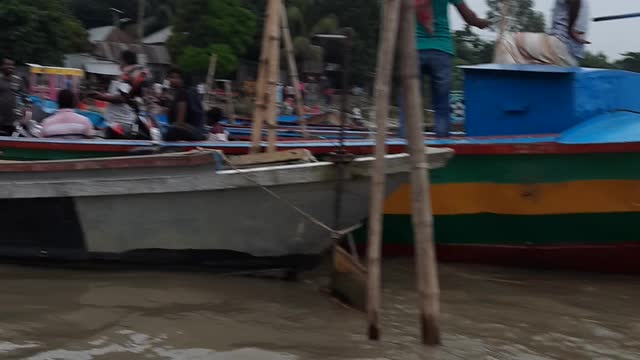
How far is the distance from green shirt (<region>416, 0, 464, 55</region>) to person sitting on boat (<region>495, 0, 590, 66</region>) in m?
0.68

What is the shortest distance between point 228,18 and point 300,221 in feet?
89.9

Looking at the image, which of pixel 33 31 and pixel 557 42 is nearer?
pixel 557 42

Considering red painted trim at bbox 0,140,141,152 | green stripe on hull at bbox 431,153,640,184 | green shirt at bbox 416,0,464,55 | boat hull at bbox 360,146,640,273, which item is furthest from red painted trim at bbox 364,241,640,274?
red painted trim at bbox 0,140,141,152

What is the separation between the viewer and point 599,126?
19.4ft

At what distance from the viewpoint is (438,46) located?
631cm

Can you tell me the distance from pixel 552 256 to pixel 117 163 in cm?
330

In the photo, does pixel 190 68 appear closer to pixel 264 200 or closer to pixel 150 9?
pixel 150 9

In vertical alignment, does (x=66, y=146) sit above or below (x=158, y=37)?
Result: below

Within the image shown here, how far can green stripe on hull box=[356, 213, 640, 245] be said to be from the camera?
572 cm

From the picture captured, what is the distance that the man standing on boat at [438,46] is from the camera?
6.24 meters

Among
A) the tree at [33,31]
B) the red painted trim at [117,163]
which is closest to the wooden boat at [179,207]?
the red painted trim at [117,163]

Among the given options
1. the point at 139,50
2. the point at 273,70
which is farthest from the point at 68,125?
the point at 139,50

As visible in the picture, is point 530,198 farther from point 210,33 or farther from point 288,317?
point 210,33

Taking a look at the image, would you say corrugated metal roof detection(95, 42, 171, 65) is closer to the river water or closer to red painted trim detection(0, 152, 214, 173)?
red painted trim detection(0, 152, 214, 173)
